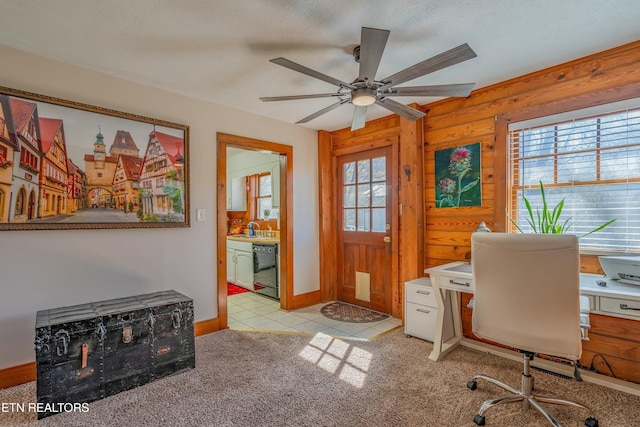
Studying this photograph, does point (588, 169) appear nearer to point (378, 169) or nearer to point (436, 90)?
point (436, 90)

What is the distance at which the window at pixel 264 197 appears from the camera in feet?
18.3

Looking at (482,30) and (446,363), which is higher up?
(482,30)

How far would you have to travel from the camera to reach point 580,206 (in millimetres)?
2422

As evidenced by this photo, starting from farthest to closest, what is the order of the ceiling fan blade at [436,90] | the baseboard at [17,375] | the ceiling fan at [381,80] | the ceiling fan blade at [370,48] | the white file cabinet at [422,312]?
the white file cabinet at [422,312] < the baseboard at [17,375] < the ceiling fan blade at [436,90] < the ceiling fan at [381,80] < the ceiling fan blade at [370,48]

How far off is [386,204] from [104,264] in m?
2.90

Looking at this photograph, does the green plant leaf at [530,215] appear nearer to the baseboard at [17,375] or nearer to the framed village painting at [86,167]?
the framed village painting at [86,167]

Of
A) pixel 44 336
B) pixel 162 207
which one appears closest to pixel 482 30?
pixel 162 207

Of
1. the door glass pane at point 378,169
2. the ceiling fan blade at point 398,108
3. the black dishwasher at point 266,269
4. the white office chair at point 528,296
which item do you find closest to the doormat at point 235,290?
the black dishwasher at point 266,269

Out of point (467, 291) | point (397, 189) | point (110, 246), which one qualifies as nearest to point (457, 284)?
point (467, 291)

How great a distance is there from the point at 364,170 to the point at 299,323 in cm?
204

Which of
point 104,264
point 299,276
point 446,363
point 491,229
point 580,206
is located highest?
point 580,206

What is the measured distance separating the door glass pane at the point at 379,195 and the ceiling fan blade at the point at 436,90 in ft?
5.58

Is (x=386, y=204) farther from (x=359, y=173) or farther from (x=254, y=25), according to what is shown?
(x=254, y=25)

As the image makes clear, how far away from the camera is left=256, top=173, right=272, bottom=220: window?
5566 millimetres
